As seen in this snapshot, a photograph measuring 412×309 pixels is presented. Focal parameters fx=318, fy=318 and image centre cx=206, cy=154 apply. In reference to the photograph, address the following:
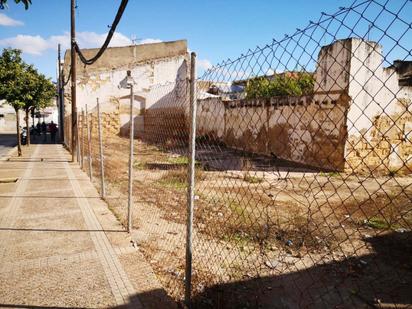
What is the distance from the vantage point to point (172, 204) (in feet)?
21.9

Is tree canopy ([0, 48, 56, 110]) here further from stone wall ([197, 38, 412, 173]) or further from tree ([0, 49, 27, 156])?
stone wall ([197, 38, 412, 173])

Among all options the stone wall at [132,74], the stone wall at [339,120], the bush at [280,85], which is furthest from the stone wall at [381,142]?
the stone wall at [132,74]

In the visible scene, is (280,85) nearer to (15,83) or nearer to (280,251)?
(280,251)

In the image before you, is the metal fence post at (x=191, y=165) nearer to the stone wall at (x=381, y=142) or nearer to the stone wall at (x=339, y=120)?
the stone wall at (x=339, y=120)

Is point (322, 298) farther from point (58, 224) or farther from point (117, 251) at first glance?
point (58, 224)

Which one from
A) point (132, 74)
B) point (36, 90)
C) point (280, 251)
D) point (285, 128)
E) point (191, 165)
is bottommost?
point (280, 251)

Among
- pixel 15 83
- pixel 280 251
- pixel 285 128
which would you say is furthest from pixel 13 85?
pixel 280 251

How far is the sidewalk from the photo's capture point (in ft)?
9.61

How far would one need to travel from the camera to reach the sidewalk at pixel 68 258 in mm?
2928

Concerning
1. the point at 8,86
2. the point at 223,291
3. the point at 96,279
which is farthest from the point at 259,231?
the point at 8,86

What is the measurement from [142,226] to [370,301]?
11.1 ft

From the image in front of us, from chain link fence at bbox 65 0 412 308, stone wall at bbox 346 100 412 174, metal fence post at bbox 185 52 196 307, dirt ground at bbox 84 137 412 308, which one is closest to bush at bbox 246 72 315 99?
chain link fence at bbox 65 0 412 308

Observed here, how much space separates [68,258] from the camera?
3.73 meters

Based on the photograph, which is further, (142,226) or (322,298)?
(142,226)
